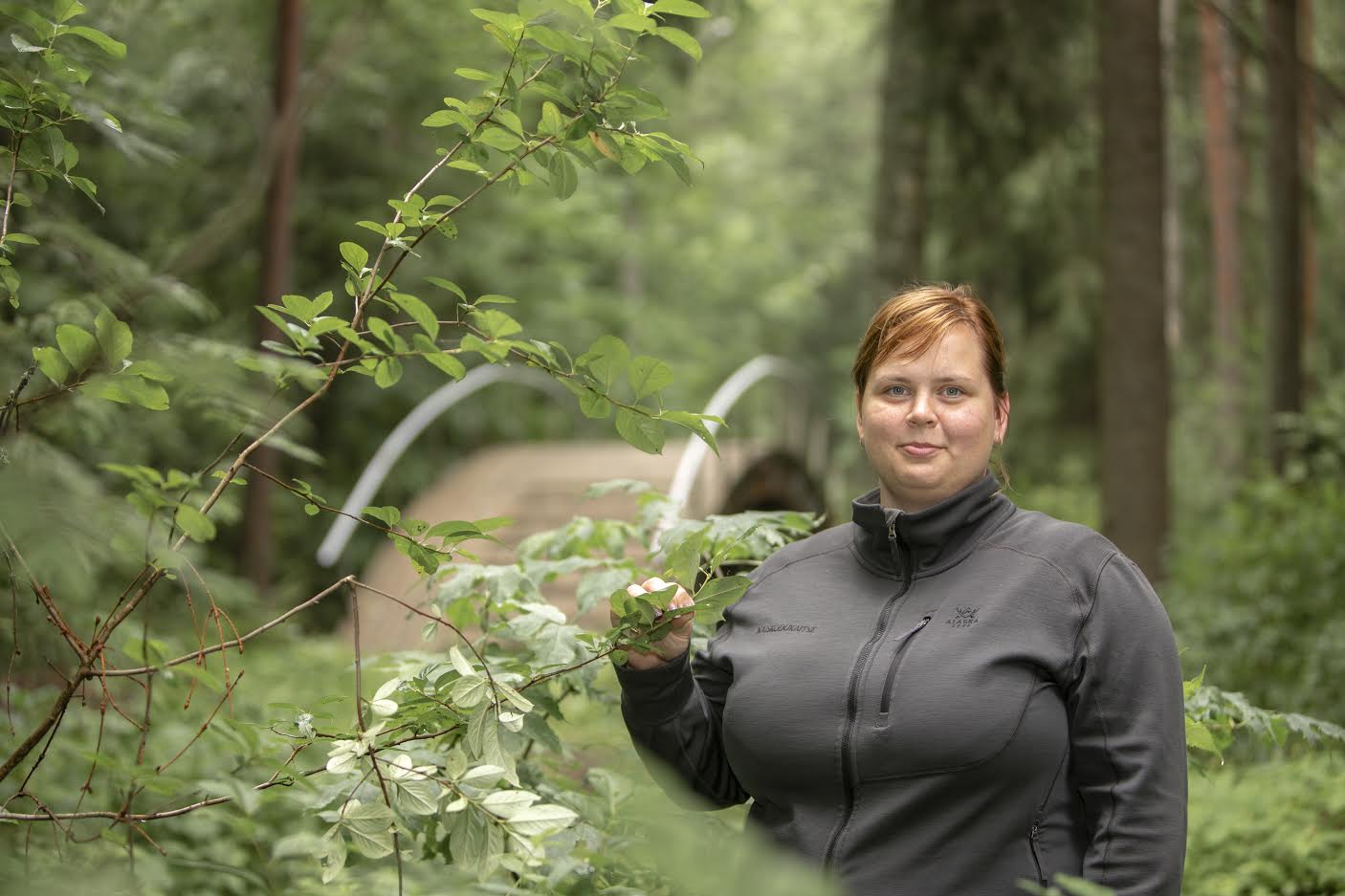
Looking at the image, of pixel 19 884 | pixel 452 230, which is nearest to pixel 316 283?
pixel 452 230

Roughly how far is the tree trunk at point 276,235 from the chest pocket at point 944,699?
8.12 meters

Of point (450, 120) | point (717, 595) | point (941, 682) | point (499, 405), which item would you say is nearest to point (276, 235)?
point (499, 405)

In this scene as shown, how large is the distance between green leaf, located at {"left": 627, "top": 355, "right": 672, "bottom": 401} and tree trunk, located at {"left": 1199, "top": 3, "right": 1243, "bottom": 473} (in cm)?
1376

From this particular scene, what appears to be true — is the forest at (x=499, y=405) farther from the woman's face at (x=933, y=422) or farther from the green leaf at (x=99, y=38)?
the woman's face at (x=933, y=422)

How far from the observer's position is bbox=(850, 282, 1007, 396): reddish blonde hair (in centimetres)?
244

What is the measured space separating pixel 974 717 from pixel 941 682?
8 centimetres

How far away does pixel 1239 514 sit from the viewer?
8484 millimetres

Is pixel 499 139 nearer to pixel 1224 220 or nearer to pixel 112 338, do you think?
pixel 112 338

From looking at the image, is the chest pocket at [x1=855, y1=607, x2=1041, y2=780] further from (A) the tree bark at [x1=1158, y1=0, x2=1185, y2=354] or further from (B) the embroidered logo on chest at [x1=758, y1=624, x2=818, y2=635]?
(A) the tree bark at [x1=1158, y1=0, x2=1185, y2=354]

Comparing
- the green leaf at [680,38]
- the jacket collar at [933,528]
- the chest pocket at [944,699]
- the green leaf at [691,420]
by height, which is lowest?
the chest pocket at [944,699]

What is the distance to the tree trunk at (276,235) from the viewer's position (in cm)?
1023

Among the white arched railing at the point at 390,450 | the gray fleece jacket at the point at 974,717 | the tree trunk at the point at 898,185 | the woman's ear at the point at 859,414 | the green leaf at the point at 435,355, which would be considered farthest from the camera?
the tree trunk at the point at 898,185

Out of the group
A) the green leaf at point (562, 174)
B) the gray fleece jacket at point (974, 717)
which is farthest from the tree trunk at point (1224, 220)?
the green leaf at point (562, 174)

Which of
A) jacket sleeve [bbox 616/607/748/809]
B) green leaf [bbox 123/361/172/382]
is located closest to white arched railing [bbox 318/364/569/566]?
jacket sleeve [bbox 616/607/748/809]
